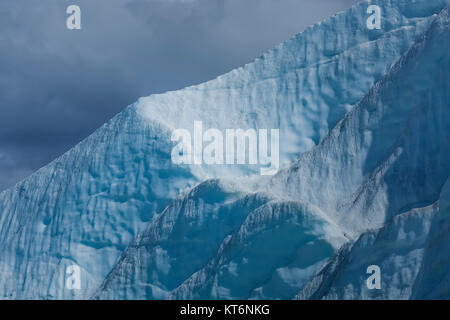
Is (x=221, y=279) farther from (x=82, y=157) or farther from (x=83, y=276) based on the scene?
(x=82, y=157)

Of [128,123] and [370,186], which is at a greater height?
[128,123]

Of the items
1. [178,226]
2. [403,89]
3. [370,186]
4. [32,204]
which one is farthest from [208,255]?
[32,204]

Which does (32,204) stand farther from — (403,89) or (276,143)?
(403,89)
